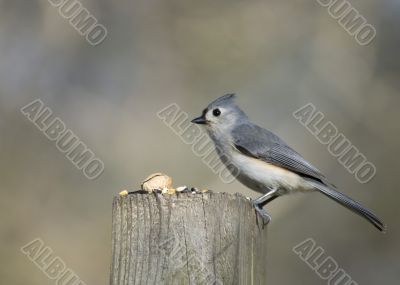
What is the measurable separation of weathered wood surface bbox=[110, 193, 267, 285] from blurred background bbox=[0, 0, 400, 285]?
18.8 feet

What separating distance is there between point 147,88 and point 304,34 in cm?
306

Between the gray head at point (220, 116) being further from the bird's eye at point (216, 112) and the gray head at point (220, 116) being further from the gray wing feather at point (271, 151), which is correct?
the gray wing feather at point (271, 151)

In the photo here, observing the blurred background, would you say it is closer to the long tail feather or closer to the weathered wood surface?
the long tail feather

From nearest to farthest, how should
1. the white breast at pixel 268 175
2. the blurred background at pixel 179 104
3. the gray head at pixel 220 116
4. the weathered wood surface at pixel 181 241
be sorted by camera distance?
the weathered wood surface at pixel 181 241 < the white breast at pixel 268 175 < the gray head at pixel 220 116 < the blurred background at pixel 179 104

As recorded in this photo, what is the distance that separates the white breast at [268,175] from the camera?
17.9ft

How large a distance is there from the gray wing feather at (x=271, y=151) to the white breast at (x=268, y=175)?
0.05 m

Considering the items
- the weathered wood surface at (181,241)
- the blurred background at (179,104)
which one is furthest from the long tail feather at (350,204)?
the blurred background at (179,104)

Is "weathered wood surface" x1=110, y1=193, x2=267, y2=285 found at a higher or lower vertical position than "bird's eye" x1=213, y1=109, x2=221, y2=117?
lower

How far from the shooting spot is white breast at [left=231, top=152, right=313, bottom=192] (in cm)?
547

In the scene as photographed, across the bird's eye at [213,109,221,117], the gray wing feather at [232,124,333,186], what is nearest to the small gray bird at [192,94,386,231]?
the gray wing feather at [232,124,333,186]

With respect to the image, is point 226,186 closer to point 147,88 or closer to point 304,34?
point 147,88

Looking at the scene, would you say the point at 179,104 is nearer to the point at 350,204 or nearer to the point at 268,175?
the point at 268,175

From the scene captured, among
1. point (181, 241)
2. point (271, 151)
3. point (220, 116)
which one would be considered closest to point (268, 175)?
point (271, 151)

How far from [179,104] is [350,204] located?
570 cm
